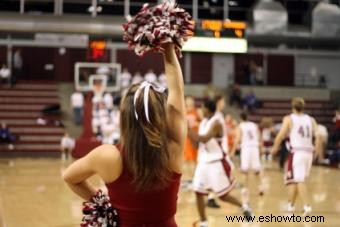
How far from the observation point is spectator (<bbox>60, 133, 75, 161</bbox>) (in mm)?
19125

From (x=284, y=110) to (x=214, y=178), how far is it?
1772cm

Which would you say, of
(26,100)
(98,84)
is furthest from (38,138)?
(98,84)

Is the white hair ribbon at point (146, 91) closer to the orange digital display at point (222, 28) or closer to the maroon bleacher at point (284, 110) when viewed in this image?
the orange digital display at point (222, 28)

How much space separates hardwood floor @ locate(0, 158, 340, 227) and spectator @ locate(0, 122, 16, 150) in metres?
4.81

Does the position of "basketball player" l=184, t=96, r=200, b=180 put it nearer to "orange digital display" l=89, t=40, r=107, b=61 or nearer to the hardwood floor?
the hardwood floor

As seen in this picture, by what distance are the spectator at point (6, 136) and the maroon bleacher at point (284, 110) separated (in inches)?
364

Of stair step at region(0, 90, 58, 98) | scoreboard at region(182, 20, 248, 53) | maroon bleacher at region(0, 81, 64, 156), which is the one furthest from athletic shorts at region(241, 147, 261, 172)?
stair step at region(0, 90, 58, 98)

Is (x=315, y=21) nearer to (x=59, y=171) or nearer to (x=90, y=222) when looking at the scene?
(x=59, y=171)

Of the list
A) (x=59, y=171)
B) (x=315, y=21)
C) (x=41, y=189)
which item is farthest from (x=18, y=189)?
(x=315, y=21)

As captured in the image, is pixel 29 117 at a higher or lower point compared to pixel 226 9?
lower

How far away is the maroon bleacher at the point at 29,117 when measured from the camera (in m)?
20.5

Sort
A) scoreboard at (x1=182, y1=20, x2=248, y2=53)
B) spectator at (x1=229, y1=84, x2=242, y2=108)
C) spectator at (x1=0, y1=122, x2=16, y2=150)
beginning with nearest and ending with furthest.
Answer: scoreboard at (x1=182, y1=20, x2=248, y2=53) < spectator at (x1=0, y1=122, x2=16, y2=150) < spectator at (x1=229, y1=84, x2=242, y2=108)

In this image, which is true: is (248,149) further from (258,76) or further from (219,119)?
(258,76)

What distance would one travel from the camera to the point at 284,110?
80.2ft
